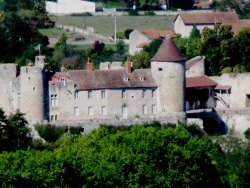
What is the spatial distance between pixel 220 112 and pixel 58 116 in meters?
10.5

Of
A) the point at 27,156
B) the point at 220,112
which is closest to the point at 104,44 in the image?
the point at 220,112

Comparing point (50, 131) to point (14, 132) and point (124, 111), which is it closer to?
point (14, 132)

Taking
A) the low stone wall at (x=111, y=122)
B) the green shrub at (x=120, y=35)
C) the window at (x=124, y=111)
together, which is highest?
the green shrub at (x=120, y=35)

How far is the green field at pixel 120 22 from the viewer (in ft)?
333

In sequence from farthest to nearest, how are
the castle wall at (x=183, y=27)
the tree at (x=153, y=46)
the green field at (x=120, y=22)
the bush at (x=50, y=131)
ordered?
the green field at (x=120, y=22) → the castle wall at (x=183, y=27) → the tree at (x=153, y=46) → the bush at (x=50, y=131)

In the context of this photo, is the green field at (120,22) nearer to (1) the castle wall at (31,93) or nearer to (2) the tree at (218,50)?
(2) the tree at (218,50)

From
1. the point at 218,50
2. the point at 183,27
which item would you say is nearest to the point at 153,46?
the point at 218,50

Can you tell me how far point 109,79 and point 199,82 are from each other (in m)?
7.09

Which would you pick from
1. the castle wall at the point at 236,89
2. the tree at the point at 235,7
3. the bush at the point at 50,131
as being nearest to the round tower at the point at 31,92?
the bush at the point at 50,131

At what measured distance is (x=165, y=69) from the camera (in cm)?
6988

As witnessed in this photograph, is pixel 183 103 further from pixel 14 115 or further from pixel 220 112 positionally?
pixel 14 115

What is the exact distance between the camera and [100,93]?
69750 millimetres

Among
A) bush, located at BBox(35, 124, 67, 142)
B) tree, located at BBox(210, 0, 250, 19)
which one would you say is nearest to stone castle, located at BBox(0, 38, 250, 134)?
bush, located at BBox(35, 124, 67, 142)

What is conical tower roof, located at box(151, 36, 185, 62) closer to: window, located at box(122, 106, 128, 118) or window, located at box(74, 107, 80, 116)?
window, located at box(122, 106, 128, 118)
